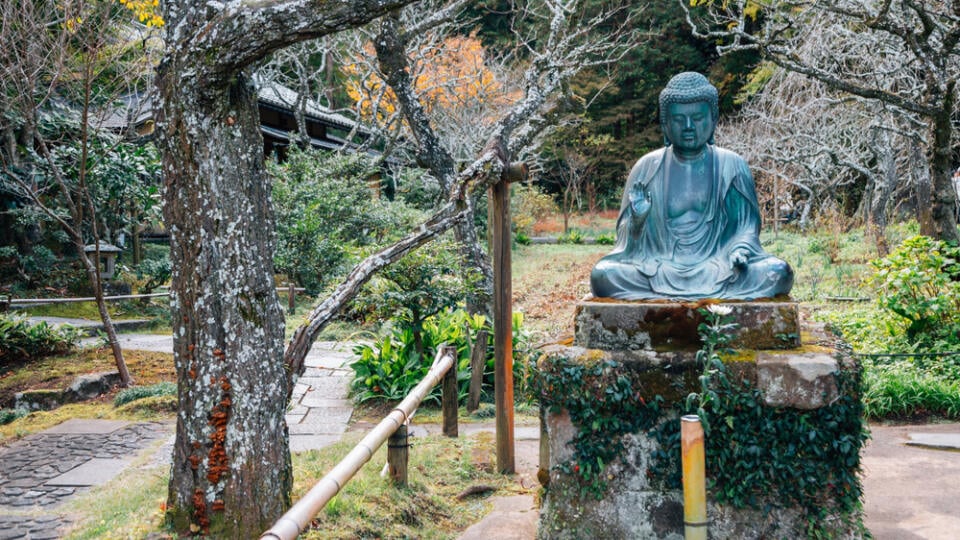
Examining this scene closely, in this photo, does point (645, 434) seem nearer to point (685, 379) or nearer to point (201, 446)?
point (685, 379)

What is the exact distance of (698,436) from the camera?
2.54 m

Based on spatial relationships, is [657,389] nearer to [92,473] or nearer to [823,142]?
[92,473]

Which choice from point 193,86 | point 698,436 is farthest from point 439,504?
point 193,86

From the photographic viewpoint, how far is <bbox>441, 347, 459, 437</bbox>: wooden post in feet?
17.4

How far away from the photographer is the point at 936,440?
512 cm

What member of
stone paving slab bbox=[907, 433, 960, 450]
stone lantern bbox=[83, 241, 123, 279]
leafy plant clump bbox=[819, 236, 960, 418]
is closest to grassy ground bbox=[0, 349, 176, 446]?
stone lantern bbox=[83, 241, 123, 279]

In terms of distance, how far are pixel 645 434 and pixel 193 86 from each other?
2719mm

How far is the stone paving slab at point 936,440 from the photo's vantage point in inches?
196

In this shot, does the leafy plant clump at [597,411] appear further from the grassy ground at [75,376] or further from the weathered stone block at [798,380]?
the grassy ground at [75,376]

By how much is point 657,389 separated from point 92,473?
395cm

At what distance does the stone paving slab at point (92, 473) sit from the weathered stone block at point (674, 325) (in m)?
3.49

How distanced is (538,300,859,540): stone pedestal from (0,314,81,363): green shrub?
7.42 m

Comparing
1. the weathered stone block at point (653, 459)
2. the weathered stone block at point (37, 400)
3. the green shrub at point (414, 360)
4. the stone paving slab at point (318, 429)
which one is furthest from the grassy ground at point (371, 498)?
the weathered stone block at point (37, 400)

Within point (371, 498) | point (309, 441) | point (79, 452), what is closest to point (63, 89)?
point (79, 452)
